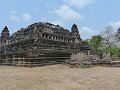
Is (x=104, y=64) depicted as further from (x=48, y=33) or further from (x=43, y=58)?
(x=48, y=33)

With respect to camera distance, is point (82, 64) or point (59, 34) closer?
point (82, 64)

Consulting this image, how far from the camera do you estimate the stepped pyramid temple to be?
87.6ft

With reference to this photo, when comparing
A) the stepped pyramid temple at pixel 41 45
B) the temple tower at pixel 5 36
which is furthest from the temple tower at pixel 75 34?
the temple tower at pixel 5 36

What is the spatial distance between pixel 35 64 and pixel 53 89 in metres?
13.5

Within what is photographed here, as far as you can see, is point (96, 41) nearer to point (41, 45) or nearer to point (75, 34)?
point (75, 34)

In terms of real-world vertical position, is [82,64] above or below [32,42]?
below

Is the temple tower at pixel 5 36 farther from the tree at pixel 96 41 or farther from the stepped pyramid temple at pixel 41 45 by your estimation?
the tree at pixel 96 41

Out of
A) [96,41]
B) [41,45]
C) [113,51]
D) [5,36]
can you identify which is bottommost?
[41,45]

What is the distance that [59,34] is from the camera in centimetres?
3372

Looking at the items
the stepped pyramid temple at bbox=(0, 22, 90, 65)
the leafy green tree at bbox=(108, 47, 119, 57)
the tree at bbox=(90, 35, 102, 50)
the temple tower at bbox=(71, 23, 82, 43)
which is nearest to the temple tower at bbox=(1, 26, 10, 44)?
the stepped pyramid temple at bbox=(0, 22, 90, 65)

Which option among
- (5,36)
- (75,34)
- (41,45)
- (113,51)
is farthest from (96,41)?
(41,45)

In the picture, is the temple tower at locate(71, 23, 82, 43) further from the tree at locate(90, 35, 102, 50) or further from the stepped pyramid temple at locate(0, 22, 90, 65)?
the tree at locate(90, 35, 102, 50)

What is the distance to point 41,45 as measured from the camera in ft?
92.9

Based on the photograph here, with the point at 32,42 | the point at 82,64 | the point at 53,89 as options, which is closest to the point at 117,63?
the point at 82,64
